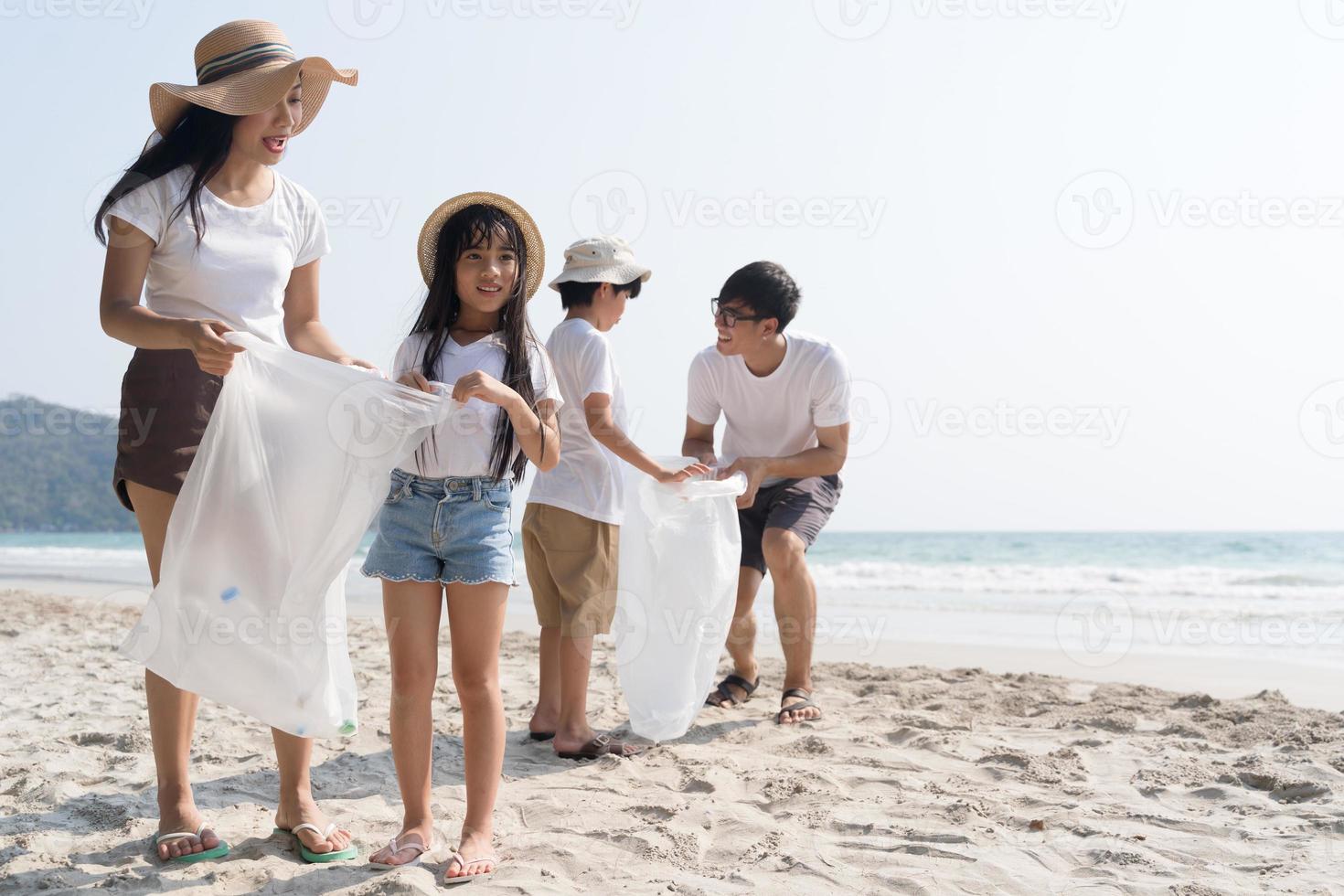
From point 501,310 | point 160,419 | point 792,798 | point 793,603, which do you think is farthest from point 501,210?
point 793,603

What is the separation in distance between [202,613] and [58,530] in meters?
38.0

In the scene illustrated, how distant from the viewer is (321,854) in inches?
93.0

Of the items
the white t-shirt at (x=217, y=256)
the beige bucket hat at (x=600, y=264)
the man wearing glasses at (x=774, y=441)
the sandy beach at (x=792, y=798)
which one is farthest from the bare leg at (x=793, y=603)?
the white t-shirt at (x=217, y=256)

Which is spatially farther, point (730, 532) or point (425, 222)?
point (730, 532)

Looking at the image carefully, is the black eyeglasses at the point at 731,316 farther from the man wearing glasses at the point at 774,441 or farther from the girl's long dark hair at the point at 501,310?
the girl's long dark hair at the point at 501,310

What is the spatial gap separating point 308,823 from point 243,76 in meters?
1.77

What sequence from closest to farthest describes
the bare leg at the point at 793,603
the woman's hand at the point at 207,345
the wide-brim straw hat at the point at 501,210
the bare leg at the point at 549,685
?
the woman's hand at the point at 207,345 → the wide-brim straw hat at the point at 501,210 → the bare leg at the point at 549,685 → the bare leg at the point at 793,603

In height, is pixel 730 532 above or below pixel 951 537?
above

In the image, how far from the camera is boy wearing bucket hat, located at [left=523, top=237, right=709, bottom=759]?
3.43 meters

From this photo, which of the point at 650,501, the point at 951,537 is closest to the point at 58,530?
the point at 951,537

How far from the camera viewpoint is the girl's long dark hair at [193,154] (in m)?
2.27

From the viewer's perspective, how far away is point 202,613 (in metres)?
2.16

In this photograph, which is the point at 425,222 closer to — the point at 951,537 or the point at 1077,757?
the point at 1077,757

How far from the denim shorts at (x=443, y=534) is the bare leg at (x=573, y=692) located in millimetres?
1106
